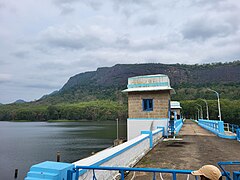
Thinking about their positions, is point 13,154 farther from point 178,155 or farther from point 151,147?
point 178,155

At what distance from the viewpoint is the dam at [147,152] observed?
11.6ft

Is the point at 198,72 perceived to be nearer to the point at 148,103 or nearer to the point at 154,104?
the point at 148,103

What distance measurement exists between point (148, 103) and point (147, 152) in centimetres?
628

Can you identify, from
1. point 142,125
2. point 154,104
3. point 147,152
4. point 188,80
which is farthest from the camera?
point 188,80

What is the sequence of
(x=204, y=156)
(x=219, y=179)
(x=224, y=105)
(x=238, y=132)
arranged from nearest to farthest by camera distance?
1. (x=219, y=179)
2. (x=204, y=156)
3. (x=238, y=132)
4. (x=224, y=105)

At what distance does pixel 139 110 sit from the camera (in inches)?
613

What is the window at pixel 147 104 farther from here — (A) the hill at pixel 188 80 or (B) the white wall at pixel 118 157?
(A) the hill at pixel 188 80

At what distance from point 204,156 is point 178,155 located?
0.97 m

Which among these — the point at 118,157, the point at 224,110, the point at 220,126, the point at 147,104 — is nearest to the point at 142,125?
the point at 147,104

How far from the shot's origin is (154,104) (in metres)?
15.3

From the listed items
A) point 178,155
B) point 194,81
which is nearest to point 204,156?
point 178,155

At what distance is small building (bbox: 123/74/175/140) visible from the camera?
15148 millimetres

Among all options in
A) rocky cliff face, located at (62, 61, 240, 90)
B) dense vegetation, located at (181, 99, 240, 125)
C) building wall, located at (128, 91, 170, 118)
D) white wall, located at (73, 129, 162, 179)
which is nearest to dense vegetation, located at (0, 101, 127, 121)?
dense vegetation, located at (181, 99, 240, 125)

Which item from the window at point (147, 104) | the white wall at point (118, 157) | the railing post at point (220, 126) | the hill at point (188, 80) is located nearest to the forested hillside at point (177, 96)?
the hill at point (188, 80)
